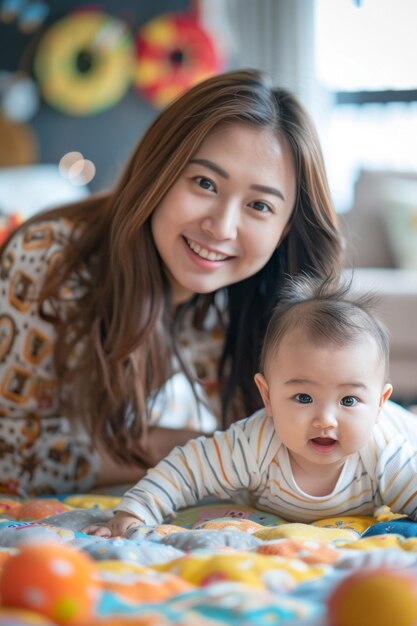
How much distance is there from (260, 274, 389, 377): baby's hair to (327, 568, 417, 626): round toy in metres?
0.55

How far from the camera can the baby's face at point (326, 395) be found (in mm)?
1294

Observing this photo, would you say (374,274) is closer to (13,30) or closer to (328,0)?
(328,0)

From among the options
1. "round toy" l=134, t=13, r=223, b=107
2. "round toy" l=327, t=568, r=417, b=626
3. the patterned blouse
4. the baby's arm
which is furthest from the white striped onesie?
"round toy" l=134, t=13, r=223, b=107

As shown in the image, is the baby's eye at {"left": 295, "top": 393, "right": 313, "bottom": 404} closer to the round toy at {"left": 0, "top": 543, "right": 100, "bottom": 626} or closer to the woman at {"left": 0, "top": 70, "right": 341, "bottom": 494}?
the woman at {"left": 0, "top": 70, "right": 341, "bottom": 494}

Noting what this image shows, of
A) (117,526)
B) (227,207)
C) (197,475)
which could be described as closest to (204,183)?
(227,207)

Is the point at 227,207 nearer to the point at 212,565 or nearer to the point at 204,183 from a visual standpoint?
the point at 204,183

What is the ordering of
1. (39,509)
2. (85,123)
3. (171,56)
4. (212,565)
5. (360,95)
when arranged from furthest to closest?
(85,123) → (171,56) → (360,95) → (39,509) → (212,565)

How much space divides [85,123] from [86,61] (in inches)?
13.6

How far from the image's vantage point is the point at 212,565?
3.23 ft

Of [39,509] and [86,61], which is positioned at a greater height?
[86,61]

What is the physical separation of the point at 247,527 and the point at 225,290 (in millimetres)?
675

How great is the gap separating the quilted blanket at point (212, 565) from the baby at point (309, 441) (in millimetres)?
44

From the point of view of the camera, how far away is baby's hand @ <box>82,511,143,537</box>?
1.35 m

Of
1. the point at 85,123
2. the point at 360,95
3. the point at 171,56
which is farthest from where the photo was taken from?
the point at 85,123
